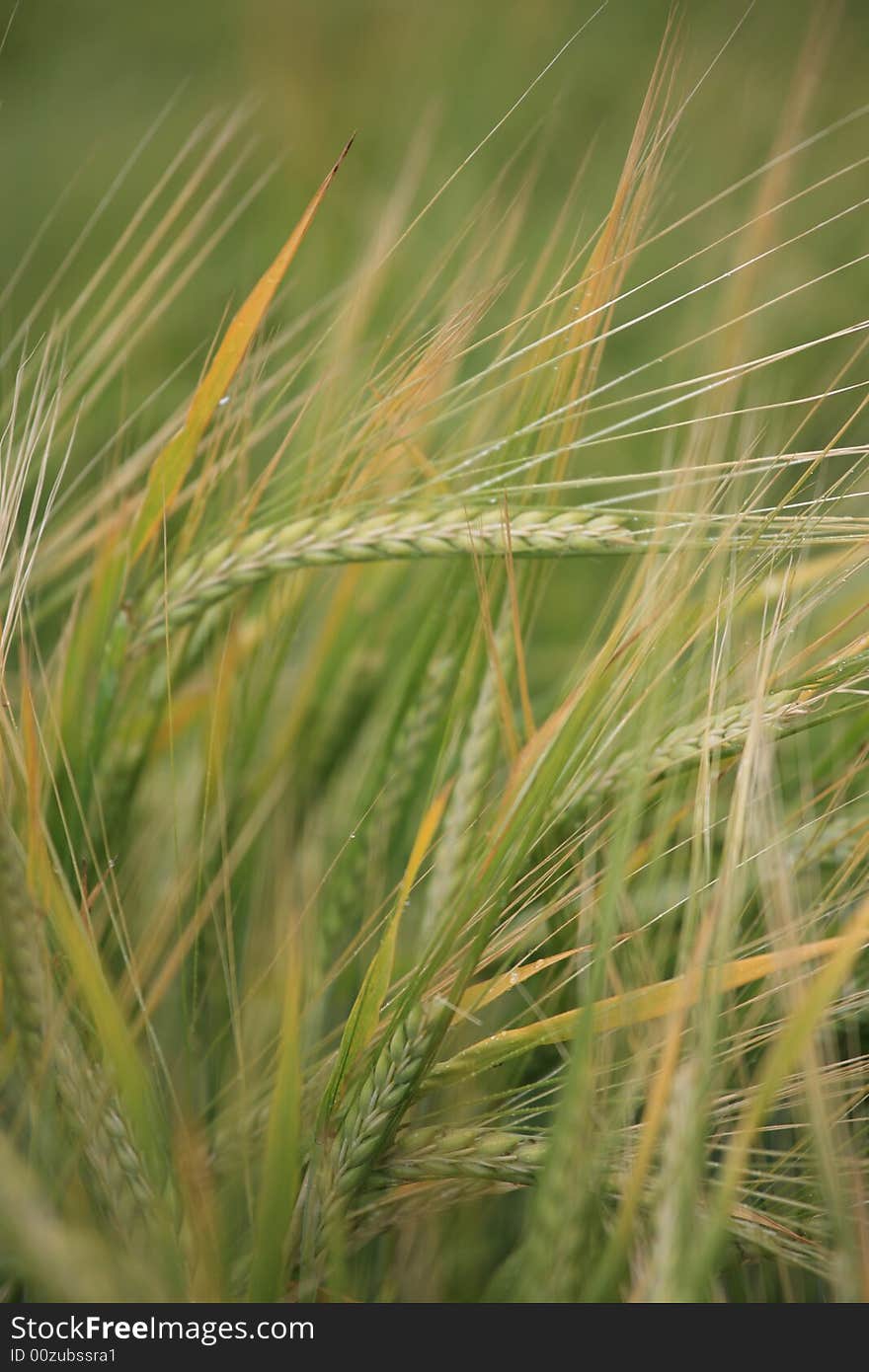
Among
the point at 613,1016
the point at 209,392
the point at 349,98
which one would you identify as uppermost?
the point at 349,98

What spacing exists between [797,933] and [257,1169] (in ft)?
0.71

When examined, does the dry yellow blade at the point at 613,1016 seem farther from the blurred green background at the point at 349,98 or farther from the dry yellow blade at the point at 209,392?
the blurred green background at the point at 349,98

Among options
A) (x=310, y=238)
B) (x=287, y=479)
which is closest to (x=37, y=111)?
(x=310, y=238)

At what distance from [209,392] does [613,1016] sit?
0.90ft

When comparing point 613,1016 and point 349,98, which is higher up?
point 349,98

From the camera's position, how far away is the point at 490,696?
0.41 m

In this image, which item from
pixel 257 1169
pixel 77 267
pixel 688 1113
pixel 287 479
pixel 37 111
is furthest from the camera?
pixel 37 111

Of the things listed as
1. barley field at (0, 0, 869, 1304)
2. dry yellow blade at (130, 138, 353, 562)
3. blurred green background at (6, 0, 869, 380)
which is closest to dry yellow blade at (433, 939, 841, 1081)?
barley field at (0, 0, 869, 1304)

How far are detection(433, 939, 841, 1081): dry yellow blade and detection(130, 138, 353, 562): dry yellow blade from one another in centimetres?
23

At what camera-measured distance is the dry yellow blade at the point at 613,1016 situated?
0.30 metres

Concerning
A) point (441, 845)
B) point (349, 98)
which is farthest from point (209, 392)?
point (349, 98)

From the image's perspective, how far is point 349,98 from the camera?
99 centimetres

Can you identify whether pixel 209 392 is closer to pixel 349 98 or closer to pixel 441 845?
A: pixel 441 845

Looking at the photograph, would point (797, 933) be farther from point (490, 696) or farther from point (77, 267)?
point (77, 267)
